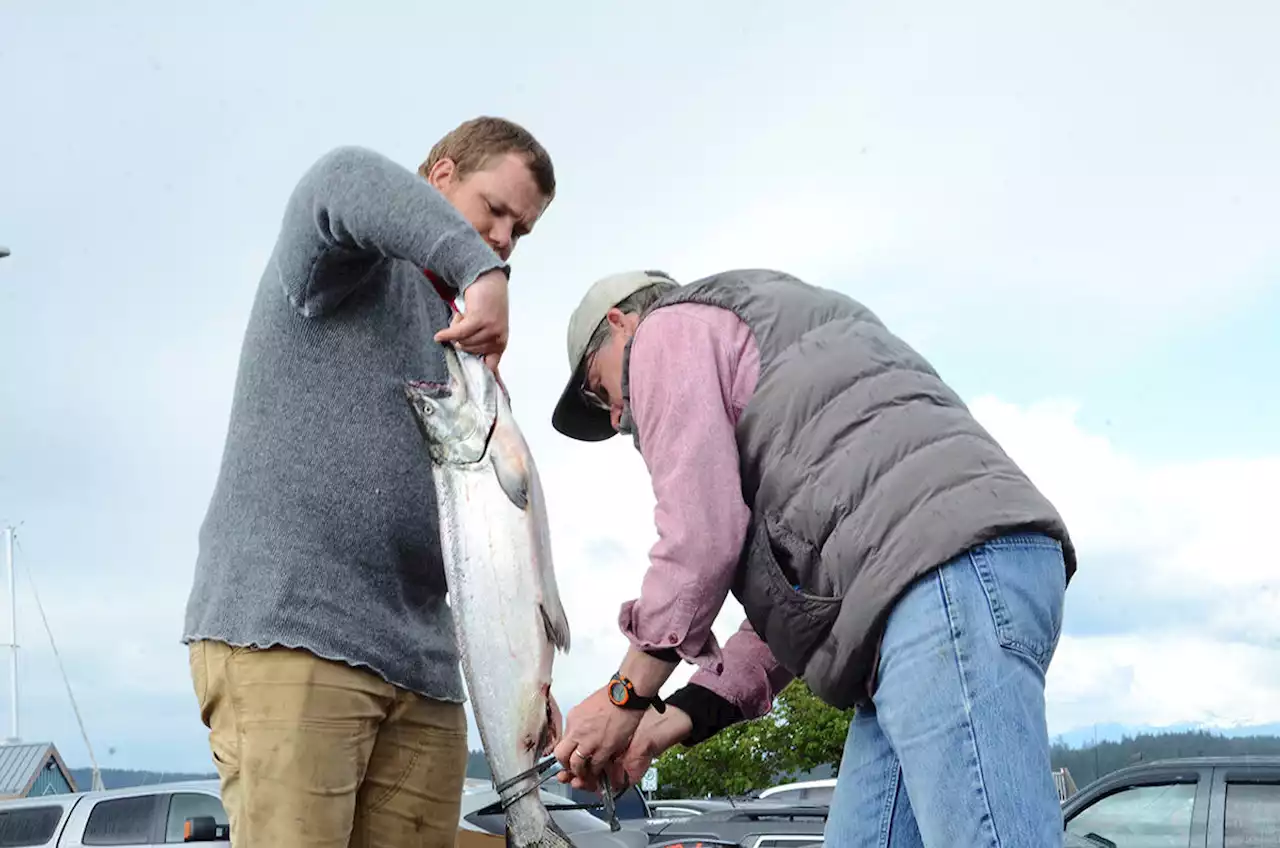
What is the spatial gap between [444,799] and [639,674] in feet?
1.79

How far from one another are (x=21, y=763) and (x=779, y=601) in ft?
167

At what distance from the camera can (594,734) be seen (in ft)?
7.87

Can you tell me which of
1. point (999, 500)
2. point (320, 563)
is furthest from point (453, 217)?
point (999, 500)

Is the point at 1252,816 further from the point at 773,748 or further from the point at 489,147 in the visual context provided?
the point at 773,748

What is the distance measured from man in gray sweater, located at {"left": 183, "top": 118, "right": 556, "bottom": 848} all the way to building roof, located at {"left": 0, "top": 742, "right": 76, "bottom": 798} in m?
46.9

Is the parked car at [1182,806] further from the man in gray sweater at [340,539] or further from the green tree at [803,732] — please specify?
the green tree at [803,732]

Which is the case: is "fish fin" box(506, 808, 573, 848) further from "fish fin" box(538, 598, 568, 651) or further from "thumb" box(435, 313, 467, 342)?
"thumb" box(435, 313, 467, 342)

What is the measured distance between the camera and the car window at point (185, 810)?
36.1 ft

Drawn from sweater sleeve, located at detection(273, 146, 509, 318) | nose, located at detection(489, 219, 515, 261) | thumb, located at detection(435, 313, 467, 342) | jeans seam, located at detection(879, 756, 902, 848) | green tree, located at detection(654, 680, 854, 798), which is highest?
green tree, located at detection(654, 680, 854, 798)

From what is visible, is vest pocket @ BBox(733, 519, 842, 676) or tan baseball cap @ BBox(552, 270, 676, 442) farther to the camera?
tan baseball cap @ BBox(552, 270, 676, 442)

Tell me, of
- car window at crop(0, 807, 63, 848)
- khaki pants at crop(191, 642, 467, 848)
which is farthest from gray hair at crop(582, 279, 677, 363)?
car window at crop(0, 807, 63, 848)

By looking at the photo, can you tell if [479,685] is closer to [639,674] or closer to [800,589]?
[639,674]

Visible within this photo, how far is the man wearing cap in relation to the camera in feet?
6.73

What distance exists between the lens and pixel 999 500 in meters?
2.12
